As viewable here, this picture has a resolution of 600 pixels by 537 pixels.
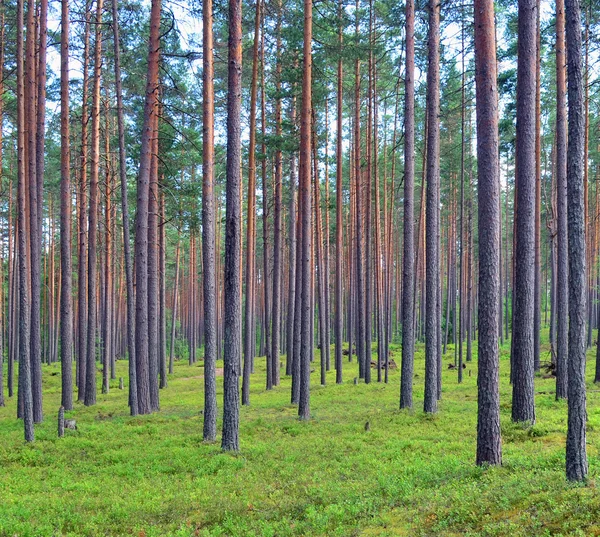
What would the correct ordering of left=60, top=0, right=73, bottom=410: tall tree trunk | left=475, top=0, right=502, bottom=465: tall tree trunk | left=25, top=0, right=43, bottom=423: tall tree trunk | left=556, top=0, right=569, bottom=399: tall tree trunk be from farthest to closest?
left=60, top=0, right=73, bottom=410: tall tree trunk < left=556, top=0, right=569, bottom=399: tall tree trunk < left=25, top=0, right=43, bottom=423: tall tree trunk < left=475, top=0, right=502, bottom=465: tall tree trunk

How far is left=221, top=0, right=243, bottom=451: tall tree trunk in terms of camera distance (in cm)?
1120

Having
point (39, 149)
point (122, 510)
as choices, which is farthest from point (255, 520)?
point (39, 149)

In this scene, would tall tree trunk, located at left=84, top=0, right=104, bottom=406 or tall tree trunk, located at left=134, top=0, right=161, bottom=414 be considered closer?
tall tree trunk, located at left=134, top=0, right=161, bottom=414

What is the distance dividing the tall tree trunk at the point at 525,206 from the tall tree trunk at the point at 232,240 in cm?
576

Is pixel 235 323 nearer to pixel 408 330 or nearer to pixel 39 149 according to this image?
pixel 408 330

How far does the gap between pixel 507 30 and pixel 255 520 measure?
1937 cm

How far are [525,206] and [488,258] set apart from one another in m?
2.89

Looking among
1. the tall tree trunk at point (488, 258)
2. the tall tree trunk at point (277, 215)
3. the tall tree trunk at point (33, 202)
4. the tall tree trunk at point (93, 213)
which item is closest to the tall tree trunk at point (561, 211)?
the tall tree trunk at point (488, 258)

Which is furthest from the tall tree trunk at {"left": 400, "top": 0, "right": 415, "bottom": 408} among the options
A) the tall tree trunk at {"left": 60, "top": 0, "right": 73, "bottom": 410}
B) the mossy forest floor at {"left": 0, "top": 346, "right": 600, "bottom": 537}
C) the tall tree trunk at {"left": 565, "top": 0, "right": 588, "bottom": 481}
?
the tall tree trunk at {"left": 60, "top": 0, "right": 73, "bottom": 410}

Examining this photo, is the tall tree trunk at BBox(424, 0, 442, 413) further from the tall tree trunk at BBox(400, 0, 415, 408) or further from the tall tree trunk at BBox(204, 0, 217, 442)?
the tall tree trunk at BBox(204, 0, 217, 442)

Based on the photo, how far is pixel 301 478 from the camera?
30.6 feet

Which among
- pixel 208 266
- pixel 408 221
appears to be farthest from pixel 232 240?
pixel 408 221

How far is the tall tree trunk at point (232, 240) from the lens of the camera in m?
11.2

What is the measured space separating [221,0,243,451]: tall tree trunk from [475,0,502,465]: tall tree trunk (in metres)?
5.15
